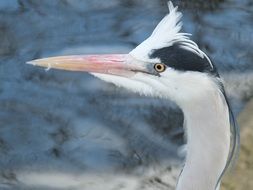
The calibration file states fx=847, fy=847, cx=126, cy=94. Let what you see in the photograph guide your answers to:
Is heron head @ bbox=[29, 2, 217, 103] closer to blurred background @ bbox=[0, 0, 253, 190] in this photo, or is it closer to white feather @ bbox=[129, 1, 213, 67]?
white feather @ bbox=[129, 1, 213, 67]

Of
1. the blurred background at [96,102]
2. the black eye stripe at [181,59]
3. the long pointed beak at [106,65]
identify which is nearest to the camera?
the black eye stripe at [181,59]

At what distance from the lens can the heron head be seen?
2.84 meters

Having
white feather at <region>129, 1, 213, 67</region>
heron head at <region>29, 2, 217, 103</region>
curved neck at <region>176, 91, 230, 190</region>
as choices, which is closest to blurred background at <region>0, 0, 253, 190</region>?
curved neck at <region>176, 91, 230, 190</region>

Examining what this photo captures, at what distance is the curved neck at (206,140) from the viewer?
2826mm

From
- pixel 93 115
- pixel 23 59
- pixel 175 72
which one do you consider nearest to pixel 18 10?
pixel 23 59

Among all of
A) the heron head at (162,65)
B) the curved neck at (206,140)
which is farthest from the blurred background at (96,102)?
the heron head at (162,65)

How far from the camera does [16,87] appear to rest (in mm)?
4969

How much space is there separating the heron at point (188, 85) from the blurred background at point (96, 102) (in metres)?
0.80

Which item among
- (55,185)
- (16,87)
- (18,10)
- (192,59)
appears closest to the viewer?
(192,59)

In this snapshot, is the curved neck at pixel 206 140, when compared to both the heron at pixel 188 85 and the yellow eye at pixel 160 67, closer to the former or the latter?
the heron at pixel 188 85

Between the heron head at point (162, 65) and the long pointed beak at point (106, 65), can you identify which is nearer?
the heron head at point (162, 65)

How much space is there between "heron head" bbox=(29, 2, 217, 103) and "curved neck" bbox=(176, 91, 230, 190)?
0.05 metres

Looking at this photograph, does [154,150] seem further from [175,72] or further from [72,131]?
[175,72]

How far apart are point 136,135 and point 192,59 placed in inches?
73.6
